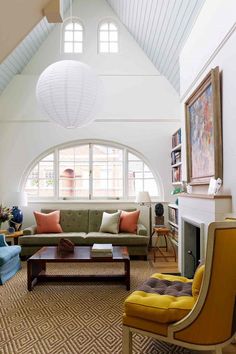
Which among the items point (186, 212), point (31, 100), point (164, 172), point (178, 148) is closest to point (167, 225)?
point (164, 172)

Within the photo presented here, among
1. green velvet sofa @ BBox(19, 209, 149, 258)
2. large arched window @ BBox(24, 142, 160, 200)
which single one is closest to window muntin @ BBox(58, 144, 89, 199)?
large arched window @ BBox(24, 142, 160, 200)

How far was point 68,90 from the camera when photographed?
3273mm

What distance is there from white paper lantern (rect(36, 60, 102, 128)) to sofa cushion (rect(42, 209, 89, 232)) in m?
2.69

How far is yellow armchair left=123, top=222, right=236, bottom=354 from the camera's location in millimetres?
1858

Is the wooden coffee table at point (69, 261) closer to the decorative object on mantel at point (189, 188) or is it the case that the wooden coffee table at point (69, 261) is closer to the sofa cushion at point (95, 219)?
the decorative object on mantel at point (189, 188)

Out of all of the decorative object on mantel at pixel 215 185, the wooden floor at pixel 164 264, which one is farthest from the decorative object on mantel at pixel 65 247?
the decorative object on mantel at pixel 215 185

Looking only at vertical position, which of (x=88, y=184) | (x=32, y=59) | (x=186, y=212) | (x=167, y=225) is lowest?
(x=167, y=225)

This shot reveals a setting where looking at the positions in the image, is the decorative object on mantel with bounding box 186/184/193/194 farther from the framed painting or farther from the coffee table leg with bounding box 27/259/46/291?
the coffee table leg with bounding box 27/259/46/291

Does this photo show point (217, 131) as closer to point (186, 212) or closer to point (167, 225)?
point (186, 212)

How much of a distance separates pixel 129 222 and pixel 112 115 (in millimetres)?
2226

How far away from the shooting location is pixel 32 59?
6.18 meters

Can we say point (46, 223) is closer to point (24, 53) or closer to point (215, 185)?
point (24, 53)

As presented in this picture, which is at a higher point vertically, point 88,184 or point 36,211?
point 88,184

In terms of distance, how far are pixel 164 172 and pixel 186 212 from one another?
92.6 inches
